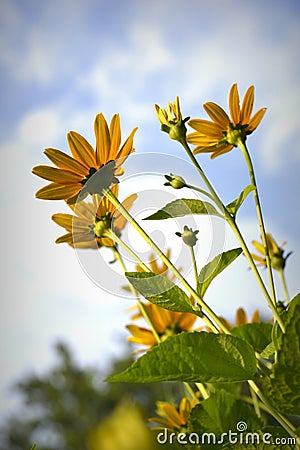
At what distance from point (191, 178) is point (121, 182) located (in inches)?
0.8

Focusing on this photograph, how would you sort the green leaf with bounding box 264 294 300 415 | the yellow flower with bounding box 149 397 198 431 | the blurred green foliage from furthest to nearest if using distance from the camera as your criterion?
the blurred green foliage, the yellow flower with bounding box 149 397 198 431, the green leaf with bounding box 264 294 300 415

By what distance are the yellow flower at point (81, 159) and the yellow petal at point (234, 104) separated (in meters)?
0.05

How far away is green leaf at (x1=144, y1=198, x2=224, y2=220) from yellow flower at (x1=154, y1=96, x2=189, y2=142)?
3 centimetres

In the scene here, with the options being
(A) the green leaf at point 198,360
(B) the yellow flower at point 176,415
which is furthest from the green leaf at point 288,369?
(B) the yellow flower at point 176,415

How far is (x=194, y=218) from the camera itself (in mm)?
161

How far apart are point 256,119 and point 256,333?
0.24ft

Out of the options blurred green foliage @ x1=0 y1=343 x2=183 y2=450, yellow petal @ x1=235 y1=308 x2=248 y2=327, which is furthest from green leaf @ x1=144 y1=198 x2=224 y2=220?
blurred green foliage @ x1=0 y1=343 x2=183 y2=450

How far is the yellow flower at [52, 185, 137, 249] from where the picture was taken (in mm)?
165

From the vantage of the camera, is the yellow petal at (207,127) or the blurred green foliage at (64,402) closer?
the yellow petal at (207,127)

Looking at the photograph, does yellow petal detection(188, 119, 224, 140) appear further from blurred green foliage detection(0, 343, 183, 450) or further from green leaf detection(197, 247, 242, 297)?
blurred green foliage detection(0, 343, 183, 450)

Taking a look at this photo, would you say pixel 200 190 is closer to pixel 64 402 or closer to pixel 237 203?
pixel 237 203

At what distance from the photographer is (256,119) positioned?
208mm

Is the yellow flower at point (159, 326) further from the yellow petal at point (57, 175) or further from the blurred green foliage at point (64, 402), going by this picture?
the blurred green foliage at point (64, 402)

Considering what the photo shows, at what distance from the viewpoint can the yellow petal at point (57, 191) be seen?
16 cm
